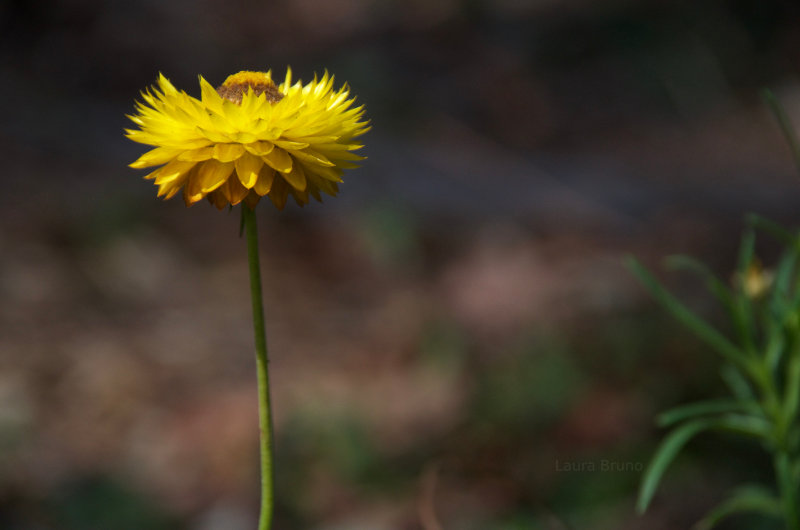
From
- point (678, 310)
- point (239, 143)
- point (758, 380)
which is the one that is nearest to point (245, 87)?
point (239, 143)

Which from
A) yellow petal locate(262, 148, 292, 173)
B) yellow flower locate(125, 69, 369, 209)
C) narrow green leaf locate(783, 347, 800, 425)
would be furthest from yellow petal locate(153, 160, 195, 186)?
narrow green leaf locate(783, 347, 800, 425)

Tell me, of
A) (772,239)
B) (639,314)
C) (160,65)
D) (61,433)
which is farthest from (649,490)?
(160,65)

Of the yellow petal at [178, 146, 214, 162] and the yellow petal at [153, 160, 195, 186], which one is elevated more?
the yellow petal at [178, 146, 214, 162]

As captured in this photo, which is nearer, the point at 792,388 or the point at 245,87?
the point at 245,87

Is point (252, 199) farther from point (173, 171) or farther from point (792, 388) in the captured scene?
point (792, 388)

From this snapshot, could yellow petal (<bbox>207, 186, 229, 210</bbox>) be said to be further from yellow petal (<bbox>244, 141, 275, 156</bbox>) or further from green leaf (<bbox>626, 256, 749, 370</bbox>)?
green leaf (<bbox>626, 256, 749, 370</bbox>)

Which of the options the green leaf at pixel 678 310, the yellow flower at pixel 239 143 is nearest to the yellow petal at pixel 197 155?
the yellow flower at pixel 239 143
